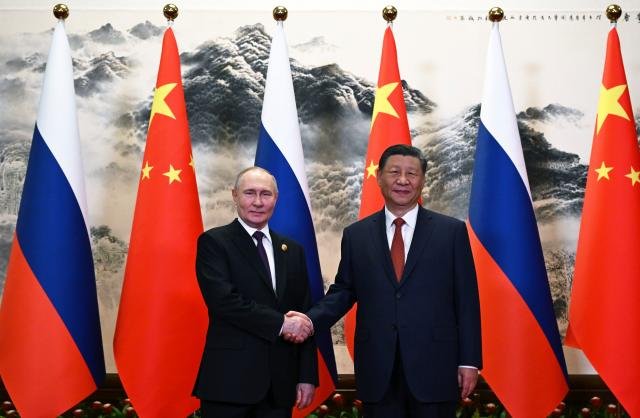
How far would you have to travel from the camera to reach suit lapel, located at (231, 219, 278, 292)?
2.38 meters

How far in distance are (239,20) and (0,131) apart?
4.43 feet

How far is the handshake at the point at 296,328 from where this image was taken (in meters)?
2.27

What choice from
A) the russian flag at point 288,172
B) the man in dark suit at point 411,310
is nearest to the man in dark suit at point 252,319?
the man in dark suit at point 411,310

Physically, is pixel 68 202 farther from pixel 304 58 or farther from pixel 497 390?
pixel 497 390

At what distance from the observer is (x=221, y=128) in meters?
3.67

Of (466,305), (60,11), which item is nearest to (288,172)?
(466,305)

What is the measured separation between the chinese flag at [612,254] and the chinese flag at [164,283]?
5.36 feet

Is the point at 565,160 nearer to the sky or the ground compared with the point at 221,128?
nearer to the ground

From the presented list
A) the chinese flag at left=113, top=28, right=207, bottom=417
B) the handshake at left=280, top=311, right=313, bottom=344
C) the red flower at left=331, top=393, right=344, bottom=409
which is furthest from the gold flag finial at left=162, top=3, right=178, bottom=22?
the red flower at left=331, top=393, right=344, bottom=409

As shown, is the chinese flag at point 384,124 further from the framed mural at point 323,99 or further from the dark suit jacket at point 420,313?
the dark suit jacket at point 420,313

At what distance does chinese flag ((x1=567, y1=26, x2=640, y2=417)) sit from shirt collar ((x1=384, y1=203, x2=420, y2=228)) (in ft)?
3.27

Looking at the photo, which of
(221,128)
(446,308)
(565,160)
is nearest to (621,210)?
(565,160)

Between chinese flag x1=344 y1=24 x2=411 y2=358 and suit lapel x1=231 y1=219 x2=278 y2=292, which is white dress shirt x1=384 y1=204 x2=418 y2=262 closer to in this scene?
suit lapel x1=231 y1=219 x2=278 y2=292

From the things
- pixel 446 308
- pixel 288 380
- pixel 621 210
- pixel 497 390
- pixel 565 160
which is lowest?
pixel 497 390
